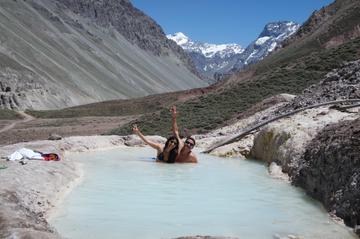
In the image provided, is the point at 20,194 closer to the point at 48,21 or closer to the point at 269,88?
the point at 269,88

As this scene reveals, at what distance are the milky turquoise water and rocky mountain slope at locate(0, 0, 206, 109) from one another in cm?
7721

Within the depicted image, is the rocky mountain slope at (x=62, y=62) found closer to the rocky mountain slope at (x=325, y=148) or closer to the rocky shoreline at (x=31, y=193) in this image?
the rocky mountain slope at (x=325, y=148)

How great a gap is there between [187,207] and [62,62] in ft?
400

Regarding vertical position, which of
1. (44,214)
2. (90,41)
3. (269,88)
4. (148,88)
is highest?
(90,41)

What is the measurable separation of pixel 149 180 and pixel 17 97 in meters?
79.6

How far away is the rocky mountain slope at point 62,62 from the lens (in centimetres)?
9588

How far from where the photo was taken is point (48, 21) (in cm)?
15275

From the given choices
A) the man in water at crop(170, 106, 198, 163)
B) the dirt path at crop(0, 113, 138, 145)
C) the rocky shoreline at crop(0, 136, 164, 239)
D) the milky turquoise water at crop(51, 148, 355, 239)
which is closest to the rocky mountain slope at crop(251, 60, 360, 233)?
the milky turquoise water at crop(51, 148, 355, 239)

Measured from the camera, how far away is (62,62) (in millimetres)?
126938

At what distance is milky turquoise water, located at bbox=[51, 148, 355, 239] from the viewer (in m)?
7.60

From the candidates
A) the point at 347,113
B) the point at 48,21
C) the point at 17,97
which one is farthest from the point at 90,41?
the point at 347,113

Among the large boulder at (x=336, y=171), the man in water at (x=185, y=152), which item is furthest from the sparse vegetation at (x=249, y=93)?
the large boulder at (x=336, y=171)

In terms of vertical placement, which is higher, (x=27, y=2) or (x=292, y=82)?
(x=27, y=2)

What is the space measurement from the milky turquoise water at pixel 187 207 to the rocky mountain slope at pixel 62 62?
77.2m
